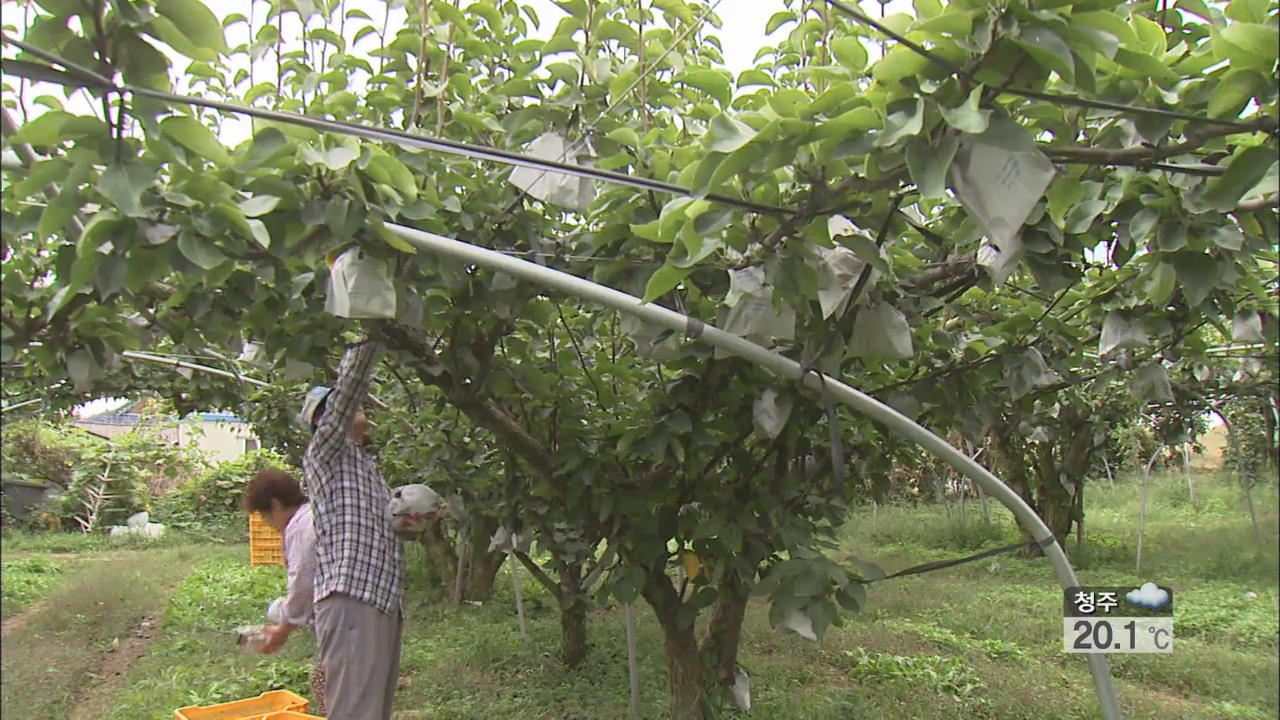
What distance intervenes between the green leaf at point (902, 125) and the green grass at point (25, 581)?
A: 1276 millimetres

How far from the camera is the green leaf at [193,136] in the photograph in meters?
1.14

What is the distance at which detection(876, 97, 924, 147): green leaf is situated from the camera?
39.6 inches

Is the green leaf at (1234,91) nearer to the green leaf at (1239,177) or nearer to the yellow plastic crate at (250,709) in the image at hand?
the green leaf at (1239,177)

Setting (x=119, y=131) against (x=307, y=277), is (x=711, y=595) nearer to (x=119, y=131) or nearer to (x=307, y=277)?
(x=307, y=277)

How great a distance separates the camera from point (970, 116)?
98 centimetres

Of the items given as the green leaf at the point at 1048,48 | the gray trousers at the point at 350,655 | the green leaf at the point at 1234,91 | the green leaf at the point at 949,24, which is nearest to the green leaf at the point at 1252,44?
the green leaf at the point at 1234,91

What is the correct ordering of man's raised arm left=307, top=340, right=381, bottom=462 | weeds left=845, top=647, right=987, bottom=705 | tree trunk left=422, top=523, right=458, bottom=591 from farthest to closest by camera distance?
1. tree trunk left=422, top=523, right=458, bottom=591
2. weeds left=845, top=647, right=987, bottom=705
3. man's raised arm left=307, top=340, right=381, bottom=462

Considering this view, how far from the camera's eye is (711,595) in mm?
2586

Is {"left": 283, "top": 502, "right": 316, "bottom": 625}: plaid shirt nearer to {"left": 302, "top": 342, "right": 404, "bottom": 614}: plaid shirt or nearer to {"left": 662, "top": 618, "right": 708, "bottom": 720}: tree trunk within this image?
{"left": 302, "top": 342, "right": 404, "bottom": 614}: plaid shirt

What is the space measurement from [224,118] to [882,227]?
144 cm

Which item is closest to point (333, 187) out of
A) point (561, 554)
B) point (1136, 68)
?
point (1136, 68)

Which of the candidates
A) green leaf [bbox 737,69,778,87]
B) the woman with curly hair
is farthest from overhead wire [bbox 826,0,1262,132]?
the woman with curly hair

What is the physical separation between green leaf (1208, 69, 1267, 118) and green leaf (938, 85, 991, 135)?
0.32 m

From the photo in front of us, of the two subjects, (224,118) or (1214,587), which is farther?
(224,118)
